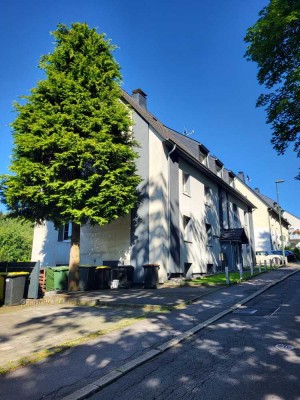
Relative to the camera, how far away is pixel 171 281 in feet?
55.7

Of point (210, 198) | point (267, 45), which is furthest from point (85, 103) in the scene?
point (210, 198)

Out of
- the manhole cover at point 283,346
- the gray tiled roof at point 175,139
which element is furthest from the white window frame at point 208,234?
the manhole cover at point 283,346

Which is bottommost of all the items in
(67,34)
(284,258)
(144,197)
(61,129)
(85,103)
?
(284,258)

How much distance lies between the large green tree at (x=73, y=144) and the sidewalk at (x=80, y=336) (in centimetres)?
473

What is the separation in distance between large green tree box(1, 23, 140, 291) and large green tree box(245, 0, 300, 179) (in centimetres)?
670

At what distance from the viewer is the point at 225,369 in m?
4.62

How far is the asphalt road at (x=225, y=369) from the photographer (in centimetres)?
390

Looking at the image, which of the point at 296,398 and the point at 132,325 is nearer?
the point at 296,398

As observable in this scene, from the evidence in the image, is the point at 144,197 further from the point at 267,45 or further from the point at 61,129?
the point at 267,45

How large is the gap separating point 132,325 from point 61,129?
32.1 ft

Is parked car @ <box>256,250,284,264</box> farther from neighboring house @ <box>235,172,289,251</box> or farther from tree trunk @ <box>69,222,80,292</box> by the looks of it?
tree trunk @ <box>69,222,80,292</box>

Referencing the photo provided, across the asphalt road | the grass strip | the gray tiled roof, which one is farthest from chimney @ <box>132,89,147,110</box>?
the asphalt road

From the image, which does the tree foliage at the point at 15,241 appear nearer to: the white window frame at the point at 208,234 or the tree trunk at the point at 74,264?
the white window frame at the point at 208,234

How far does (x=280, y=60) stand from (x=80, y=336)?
538 inches
